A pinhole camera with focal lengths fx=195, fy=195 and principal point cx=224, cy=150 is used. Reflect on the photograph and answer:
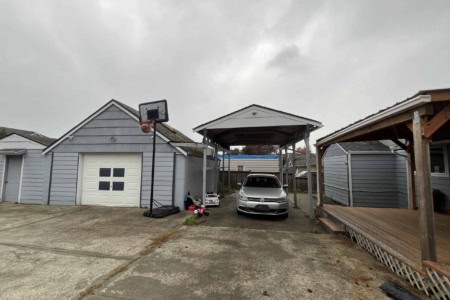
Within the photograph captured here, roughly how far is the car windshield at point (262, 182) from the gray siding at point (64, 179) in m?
7.88

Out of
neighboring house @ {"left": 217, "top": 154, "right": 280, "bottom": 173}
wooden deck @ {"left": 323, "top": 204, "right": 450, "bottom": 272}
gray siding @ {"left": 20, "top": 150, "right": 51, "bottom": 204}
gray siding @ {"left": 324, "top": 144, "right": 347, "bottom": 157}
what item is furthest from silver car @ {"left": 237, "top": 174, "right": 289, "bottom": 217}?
neighboring house @ {"left": 217, "top": 154, "right": 280, "bottom": 173}

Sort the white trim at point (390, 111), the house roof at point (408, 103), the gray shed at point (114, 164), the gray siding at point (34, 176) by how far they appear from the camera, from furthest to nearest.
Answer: the gray siding at point (34, 176) < the gray shed at point (114, 164) < the white trim at point (390, 111) < the house roof at point (408, 103)

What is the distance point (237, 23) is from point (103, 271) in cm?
969

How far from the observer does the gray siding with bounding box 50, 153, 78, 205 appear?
8922 mm

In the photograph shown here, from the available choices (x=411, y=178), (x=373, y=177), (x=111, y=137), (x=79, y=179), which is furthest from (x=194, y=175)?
(x=373, y=177)

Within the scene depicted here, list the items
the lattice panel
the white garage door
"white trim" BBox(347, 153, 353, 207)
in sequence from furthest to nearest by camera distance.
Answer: "white trim" BBox(347, 153, 353, 207) → the white garage door → the lattice panel

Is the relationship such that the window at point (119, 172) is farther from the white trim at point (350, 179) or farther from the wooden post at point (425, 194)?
the white trim at point (350, 179)

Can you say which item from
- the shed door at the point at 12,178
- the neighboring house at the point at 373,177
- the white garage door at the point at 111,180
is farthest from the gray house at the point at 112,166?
the neighboring house at the point at 373,177

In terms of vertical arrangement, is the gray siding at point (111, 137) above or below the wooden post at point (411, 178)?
above

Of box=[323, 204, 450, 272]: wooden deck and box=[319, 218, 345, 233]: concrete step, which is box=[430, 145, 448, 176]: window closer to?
box=[323, 204, 450, 272]: wooden deck

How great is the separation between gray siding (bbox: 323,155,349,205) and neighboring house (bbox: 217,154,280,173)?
9.28m

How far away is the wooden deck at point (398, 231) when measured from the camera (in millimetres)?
3129

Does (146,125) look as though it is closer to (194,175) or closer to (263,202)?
(194,175)

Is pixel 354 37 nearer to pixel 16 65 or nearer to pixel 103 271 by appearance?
pixel 103 271
